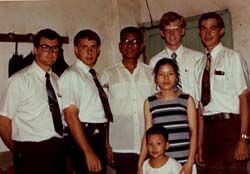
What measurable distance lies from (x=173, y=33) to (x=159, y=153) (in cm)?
89

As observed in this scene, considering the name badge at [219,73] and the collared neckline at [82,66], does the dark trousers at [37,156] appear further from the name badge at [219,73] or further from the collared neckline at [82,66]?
the name badge at [219,73]

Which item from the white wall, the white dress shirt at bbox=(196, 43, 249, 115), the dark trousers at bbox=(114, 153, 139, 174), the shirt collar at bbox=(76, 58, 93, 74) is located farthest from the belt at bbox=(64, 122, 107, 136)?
the white wall

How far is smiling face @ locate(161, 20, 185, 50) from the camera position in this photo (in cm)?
306

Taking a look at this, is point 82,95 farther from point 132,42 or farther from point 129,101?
point 132,42

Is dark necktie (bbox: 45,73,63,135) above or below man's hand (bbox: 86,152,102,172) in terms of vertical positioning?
above

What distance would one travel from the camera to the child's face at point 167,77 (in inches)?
108

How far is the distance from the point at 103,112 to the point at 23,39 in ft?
4.84

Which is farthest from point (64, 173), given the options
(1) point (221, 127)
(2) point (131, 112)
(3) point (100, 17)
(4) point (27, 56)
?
(3) point (100, 17)

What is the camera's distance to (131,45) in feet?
10.1

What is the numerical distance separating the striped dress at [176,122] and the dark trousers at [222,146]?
1.00ft

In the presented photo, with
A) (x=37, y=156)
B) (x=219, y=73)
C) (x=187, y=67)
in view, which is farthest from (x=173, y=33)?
(x=37, y=156)

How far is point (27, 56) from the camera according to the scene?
396cm

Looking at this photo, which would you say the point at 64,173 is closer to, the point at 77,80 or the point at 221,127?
the point at 77,80

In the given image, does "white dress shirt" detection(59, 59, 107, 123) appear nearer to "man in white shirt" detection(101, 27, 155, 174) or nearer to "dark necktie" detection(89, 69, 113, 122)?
"dark necktie" detection(89, 69, 113, 122)
